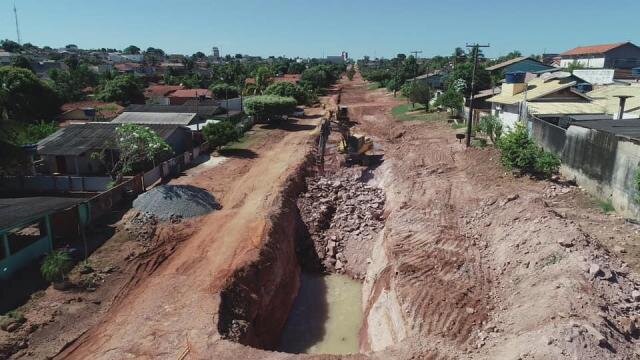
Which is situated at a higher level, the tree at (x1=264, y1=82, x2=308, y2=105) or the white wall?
the white wall

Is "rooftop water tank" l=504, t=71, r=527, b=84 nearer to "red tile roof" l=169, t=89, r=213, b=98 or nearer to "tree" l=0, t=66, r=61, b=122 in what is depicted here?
"red tile roof" l=169, t=89, r=213, b=98

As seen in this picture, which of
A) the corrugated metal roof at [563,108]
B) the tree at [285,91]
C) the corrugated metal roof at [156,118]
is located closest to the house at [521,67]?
the tree at [285,91]

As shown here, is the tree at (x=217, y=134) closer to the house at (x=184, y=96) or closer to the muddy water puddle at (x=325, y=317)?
the muddy water puddle at (x=325, y=317)

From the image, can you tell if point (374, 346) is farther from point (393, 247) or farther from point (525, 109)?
point (525, 109)

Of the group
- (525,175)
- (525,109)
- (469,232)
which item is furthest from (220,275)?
(525,109)

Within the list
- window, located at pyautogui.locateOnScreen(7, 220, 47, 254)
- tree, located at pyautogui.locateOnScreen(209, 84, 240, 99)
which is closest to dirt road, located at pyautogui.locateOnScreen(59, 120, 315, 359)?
window, located at pyautogui.locateOnScreen(7, 220, 47, 254)
